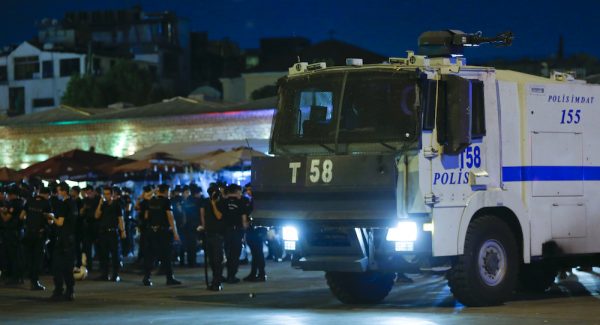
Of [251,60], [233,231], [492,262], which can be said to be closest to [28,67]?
[251,60]

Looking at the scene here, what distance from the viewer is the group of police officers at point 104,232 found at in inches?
677

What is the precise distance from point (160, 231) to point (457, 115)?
24.9 ft

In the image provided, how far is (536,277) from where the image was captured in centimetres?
1661

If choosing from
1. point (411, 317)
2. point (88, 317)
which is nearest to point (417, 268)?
point (411, 317)

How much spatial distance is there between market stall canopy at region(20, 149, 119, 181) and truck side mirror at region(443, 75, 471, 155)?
19699 millimetres

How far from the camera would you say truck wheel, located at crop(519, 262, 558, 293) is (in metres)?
16.5

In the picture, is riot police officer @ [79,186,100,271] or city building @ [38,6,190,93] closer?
riot police officer @ [79,186,100,271]

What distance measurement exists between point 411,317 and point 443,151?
2.04m

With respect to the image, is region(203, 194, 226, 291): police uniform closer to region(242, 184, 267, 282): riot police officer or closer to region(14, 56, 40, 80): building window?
region(242, 184, 267, 282): riot police officer

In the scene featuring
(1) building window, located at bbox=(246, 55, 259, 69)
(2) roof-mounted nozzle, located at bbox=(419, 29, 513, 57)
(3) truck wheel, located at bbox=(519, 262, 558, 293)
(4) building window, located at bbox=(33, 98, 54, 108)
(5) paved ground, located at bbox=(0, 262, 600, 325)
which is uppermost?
(1) building window, located at bbox=(246, 55, 259, 69)

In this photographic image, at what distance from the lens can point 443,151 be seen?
534 inches

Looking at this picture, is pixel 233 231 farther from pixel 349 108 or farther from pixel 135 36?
pixel 135 36

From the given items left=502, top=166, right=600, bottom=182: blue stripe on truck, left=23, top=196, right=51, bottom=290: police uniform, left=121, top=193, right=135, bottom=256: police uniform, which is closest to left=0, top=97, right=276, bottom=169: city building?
left=121, top=193, right=135, bottom=256: police uniform

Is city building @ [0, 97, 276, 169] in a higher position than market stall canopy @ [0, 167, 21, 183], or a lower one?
higher
